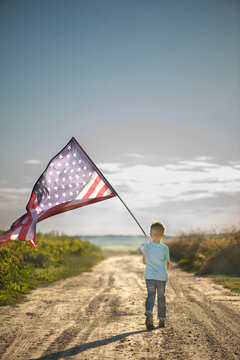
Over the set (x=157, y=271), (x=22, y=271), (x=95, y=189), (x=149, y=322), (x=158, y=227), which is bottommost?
(x=149, y=322)

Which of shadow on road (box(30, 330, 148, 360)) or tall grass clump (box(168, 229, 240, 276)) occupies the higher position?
tall grass clump (box(168, 229, 240, 276))

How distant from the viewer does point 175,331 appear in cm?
543

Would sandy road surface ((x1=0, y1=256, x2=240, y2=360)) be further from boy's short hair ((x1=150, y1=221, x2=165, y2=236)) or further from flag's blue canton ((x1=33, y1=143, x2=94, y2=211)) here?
flag's blue canton ((x1=33, y1=143, x2=94, y2=211))

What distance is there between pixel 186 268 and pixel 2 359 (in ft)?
44.1

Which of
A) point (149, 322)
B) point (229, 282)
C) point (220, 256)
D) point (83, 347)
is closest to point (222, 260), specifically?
point (220, 256)

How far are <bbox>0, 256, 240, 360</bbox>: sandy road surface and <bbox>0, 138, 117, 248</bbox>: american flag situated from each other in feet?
6.62

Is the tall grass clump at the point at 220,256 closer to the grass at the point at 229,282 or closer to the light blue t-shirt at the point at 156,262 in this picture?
the grass at the point at 229,282

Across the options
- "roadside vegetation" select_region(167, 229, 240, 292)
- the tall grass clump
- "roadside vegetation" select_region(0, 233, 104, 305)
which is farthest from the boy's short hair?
the tall grass clump

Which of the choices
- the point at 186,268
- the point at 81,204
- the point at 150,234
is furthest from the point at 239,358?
the point at 186,268

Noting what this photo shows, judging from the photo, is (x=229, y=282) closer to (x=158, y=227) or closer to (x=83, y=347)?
(x=158, y=227)

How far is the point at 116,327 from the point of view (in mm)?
5781

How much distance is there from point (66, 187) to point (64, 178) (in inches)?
7.7

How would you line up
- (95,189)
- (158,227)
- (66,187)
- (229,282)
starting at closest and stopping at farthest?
(158,227), (95,189), (66,187), (229,282)

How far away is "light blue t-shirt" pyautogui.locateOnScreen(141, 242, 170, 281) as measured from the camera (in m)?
5.70
